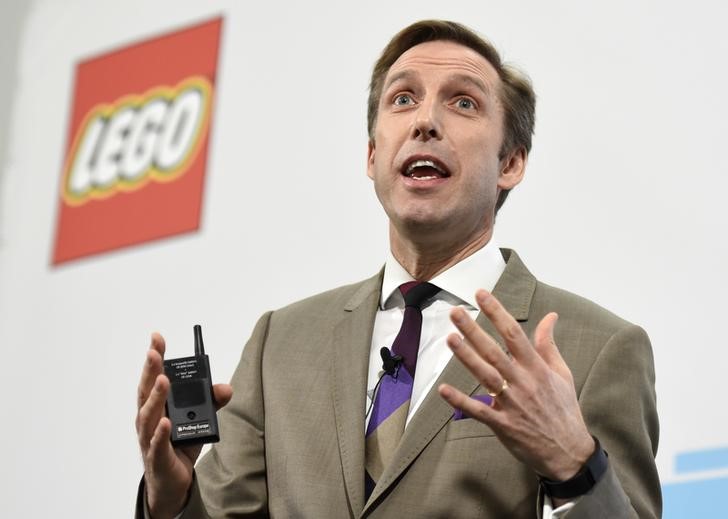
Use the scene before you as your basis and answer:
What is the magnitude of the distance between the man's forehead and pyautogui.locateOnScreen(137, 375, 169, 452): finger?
3.29 feet

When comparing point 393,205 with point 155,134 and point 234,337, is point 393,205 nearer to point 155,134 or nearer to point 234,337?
point 234,337

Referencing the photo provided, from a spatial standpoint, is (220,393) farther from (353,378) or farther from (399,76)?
(399,76)

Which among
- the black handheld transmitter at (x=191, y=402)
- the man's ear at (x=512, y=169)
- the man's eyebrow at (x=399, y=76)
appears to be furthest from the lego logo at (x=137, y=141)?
the black handheld transmitter at (x=191, y=402)

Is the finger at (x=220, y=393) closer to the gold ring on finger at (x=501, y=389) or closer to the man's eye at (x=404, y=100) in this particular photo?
the gold ring on finger at (x=501, y=389)

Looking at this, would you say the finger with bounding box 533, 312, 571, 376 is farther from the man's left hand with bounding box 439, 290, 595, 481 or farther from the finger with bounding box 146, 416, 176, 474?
the finger with bounding box 146, 416, 176, 474

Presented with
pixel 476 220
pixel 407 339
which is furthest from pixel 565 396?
pixel 476 220

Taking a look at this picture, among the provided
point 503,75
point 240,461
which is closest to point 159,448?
point 240,461

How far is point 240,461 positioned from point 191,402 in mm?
341

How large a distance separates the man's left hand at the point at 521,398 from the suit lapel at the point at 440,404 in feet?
0.99

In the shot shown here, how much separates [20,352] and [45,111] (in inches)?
32.7

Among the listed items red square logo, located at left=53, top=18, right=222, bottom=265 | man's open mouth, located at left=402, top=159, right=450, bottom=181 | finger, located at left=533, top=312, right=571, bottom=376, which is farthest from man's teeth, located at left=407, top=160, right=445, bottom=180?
red square logo, located at left=53, top=18, right=222, bottom=265

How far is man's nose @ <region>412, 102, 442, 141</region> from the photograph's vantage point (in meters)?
2.40

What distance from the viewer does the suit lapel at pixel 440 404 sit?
2.03m

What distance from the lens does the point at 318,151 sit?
10.8 feet
